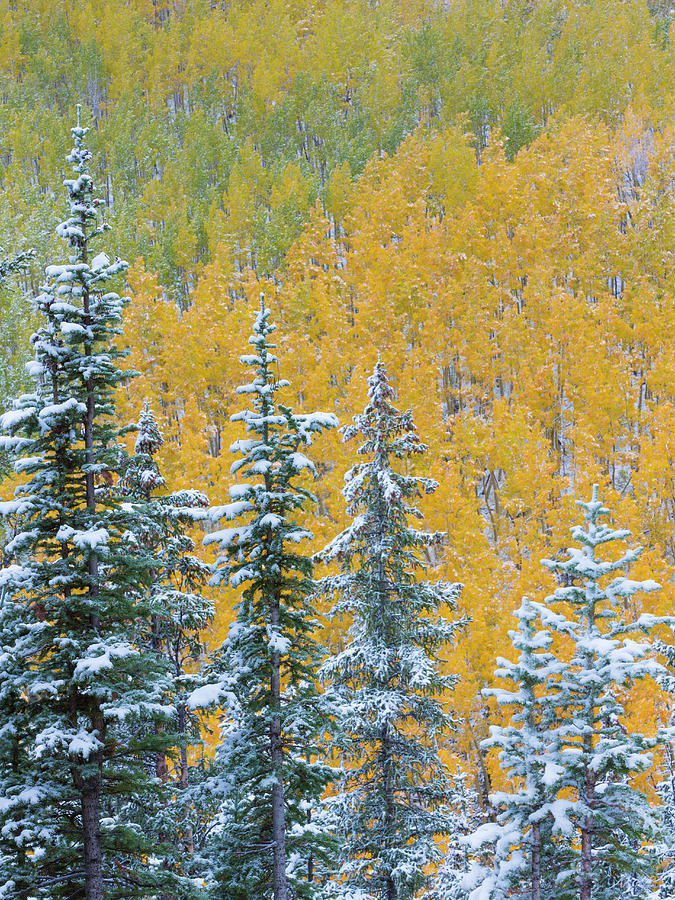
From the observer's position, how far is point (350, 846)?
1527 cm

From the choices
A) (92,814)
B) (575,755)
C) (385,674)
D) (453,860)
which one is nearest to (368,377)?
(385,674)

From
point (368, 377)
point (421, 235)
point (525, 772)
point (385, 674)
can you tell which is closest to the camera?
point (525, 772)

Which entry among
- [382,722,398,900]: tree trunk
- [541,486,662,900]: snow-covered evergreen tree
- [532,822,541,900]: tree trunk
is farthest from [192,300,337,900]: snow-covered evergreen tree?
[541,486,662,900]: snow-covered evergreen tree

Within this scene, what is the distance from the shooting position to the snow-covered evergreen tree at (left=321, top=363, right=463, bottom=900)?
15.2 m

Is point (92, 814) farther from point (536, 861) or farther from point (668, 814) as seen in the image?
point (668, 814)

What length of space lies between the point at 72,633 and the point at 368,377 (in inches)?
664

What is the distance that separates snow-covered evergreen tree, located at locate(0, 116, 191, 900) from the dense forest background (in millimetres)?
1937

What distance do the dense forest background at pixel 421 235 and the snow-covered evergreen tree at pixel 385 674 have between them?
25.0 feet

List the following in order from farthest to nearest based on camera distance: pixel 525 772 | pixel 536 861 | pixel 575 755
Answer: pixel 536 861
pixel 525 772
pixel 575 755

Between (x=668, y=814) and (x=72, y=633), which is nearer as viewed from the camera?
(x=72, y=633)

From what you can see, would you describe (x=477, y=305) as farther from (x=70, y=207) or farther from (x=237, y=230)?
(x=70, y=207)

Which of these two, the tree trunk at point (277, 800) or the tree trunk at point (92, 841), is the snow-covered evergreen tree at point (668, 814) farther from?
the tree trunk at point (92, 841)

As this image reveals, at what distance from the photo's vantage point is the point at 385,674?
50.3 feet

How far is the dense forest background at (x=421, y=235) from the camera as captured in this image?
125 ft
